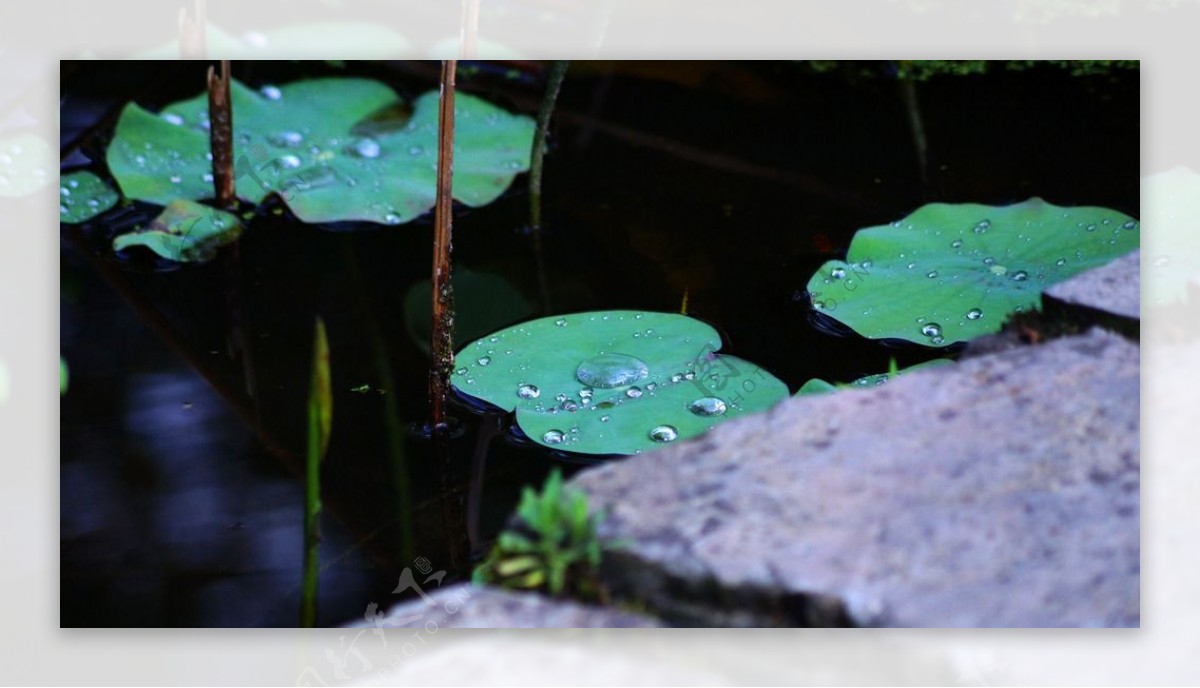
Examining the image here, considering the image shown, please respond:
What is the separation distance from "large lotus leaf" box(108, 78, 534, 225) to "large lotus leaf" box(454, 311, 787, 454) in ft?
1.70

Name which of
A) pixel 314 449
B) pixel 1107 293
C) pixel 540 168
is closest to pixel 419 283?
pixel 540 168

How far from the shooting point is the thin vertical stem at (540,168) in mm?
1972

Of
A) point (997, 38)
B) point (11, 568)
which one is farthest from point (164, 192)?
Answer: point (997, 38)

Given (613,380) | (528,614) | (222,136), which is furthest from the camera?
(222,136)

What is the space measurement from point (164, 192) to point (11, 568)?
962 millimetres

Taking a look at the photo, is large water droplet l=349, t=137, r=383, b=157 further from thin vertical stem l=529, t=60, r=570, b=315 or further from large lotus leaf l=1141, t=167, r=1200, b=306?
large lotus leaf l=1141, t=167, r=1200, b=306

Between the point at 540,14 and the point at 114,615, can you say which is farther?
the point at 540,14

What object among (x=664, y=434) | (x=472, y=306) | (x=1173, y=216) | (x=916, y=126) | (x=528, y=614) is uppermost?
(x=916, y=126)

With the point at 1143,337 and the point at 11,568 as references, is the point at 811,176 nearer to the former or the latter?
the point at 1143,337

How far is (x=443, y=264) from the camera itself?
4.66 feet

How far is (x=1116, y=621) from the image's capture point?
1024 mm

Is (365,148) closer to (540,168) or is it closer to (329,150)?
(329,150)

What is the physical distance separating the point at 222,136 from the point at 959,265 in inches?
46.6

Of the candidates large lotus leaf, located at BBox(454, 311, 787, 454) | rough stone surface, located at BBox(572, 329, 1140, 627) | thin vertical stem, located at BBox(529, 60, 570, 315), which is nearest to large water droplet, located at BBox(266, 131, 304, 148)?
thin vertical stem, located at BBox(529, 60, 570, 315)
